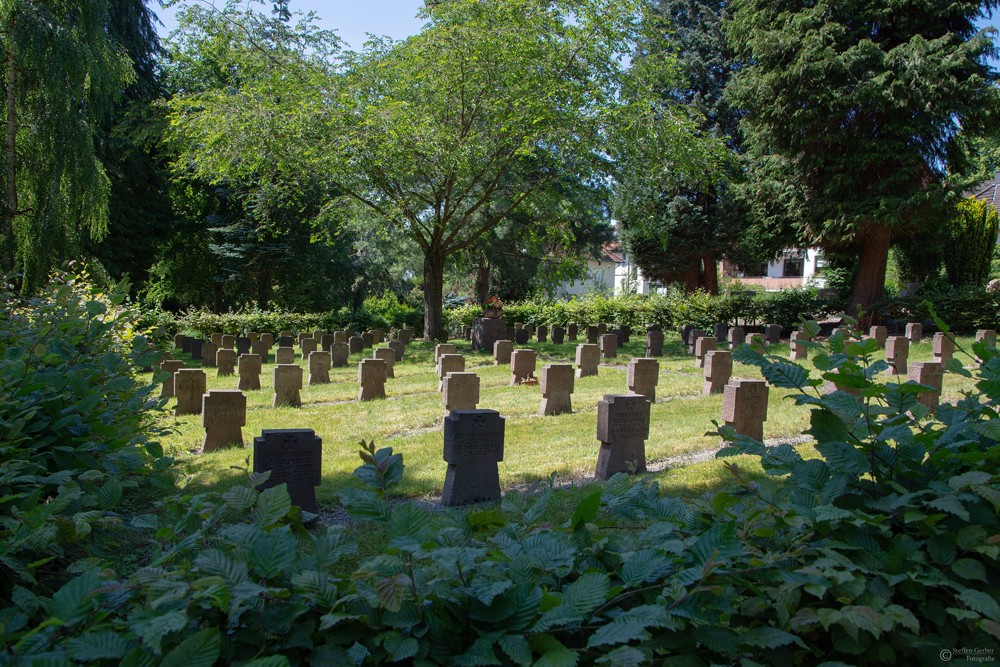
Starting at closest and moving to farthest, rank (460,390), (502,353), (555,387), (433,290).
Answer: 1. (460,390)
2. (555,387)
3. (502,353)
4. (433,290)

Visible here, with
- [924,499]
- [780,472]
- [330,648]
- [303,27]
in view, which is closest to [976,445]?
[924,499]

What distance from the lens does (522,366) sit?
14773mm

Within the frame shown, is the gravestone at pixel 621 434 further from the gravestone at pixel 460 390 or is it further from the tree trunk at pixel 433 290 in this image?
the tree trunk at pixel 433 290

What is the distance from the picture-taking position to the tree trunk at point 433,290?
2398 cm

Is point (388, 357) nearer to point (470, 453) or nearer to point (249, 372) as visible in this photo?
point (249, 372)

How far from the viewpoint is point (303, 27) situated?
28.2 meters

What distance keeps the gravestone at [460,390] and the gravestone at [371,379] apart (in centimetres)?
295

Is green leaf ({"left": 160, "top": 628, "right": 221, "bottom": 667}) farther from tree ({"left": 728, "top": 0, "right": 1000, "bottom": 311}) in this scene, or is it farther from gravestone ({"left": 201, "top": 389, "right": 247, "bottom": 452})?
tree ({"left": 728, "top": 0, "right": 1000, "bottom": 311})

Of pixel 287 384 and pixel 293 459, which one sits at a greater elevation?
pixel 293 459

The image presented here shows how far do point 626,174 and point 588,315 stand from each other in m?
9.03

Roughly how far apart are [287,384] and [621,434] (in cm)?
704

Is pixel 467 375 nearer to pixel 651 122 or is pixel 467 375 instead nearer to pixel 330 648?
pixel 330 648

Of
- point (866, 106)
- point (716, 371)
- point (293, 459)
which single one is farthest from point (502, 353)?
point (866, 106)

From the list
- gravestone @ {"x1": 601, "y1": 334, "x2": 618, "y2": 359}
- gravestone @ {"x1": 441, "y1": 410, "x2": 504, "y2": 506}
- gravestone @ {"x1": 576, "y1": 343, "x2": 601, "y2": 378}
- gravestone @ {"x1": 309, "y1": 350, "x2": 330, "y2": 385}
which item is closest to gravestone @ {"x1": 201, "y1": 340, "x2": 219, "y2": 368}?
gravestone @ {"x1": 309, "y1": 350, "x2": 330, "y2": 385}
